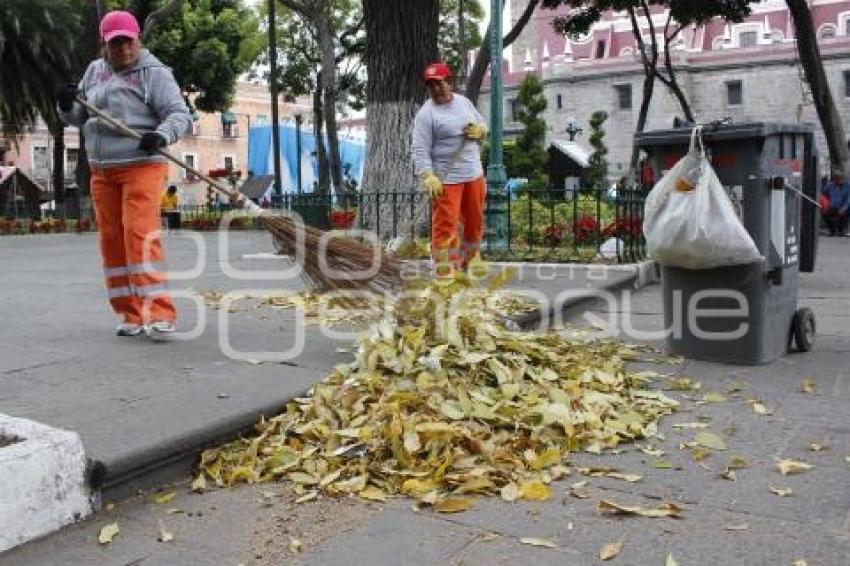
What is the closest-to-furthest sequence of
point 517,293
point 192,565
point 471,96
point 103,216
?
point 192,565 → point 103,216 → point 517,293 → point 471,96

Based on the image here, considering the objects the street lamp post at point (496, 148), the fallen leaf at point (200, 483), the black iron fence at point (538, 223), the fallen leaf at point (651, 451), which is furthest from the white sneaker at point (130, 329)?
the street lamp post at point (496, 148)

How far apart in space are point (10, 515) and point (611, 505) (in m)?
1.84

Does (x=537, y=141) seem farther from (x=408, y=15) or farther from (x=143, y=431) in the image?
(x=143, y=431)

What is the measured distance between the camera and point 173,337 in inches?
192

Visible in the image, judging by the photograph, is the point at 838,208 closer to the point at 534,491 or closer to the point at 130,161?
the point at 130,161

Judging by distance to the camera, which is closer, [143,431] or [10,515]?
[10,515]

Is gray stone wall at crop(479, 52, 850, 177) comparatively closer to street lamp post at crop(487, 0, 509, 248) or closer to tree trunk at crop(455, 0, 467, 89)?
tree trunk at crop(455, 0, 467, 89)

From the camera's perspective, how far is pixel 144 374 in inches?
158

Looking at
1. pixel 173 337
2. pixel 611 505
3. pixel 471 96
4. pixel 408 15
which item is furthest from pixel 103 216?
pixel 471 96

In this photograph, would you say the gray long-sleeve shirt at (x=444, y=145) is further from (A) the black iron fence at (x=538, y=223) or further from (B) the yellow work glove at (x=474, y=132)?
(A) the black iron fence at (x=538, y=223)

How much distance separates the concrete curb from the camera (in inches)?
101

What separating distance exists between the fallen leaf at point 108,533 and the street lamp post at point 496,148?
7.48 m

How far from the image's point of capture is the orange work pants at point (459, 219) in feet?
20.2

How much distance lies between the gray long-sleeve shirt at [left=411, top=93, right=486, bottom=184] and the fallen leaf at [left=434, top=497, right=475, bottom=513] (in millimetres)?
3684
